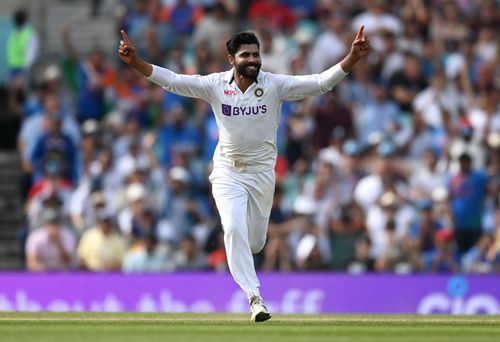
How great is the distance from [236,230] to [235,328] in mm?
806

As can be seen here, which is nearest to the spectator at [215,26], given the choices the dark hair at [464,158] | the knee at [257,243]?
the dark hair at [464,158]

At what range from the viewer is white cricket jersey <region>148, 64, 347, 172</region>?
11.3 m

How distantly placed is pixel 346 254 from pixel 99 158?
11.0 ft

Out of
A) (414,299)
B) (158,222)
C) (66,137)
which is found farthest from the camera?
(66,137)

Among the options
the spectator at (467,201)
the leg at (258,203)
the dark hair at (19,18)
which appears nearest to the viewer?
the leg at (258,203)

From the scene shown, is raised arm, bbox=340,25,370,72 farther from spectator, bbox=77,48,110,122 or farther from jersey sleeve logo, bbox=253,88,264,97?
spectator, bbox=77,48,110,122

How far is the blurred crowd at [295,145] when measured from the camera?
52.0 ft

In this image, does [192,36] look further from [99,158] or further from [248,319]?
[248,319]

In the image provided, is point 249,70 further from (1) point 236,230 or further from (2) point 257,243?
(2) point 257,243

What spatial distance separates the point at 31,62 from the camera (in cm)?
1950

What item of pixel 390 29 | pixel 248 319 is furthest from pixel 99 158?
pixel 248 319

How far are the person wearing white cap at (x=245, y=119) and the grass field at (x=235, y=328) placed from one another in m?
0.58

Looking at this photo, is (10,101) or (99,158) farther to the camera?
(10,101)

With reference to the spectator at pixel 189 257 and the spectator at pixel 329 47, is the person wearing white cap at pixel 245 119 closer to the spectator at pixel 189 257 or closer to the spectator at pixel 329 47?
the spectator at pixel 189 257
